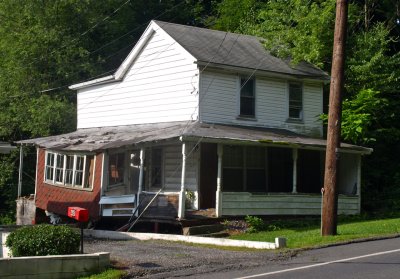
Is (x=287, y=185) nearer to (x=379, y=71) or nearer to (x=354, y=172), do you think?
(x=354, y=172)

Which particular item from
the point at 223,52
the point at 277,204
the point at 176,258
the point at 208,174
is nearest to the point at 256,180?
the point at 277,204

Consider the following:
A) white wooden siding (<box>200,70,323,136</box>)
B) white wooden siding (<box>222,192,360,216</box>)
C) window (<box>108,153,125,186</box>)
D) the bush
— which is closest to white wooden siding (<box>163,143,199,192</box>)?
white wooden siding (<box>200,70,323,136</box>)

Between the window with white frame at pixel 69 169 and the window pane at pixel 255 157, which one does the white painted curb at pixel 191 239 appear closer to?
the window with white frame at pixel 69 169

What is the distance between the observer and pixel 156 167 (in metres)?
23.8

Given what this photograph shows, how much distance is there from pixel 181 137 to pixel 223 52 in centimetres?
620

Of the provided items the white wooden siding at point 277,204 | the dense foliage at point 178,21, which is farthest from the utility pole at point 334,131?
the dense foliage at point 178,21

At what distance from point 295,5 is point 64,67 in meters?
12.9

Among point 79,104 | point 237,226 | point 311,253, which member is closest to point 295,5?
point 79,104

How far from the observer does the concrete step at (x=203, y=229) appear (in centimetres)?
1892

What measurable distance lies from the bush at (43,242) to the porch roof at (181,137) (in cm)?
675

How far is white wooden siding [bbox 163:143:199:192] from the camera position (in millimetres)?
21688

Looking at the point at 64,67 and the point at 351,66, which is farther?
the point at 64,67

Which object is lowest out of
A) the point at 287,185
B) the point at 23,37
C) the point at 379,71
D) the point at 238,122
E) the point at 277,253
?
the point at 277,253

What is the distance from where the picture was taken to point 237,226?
65.4 ft
